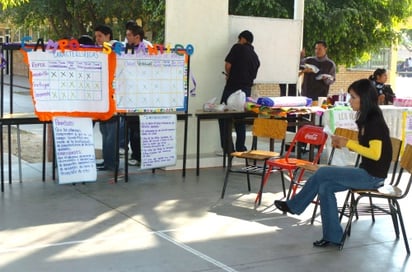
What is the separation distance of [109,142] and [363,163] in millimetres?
3773

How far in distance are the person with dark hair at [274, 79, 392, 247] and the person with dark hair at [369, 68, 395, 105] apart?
14.7ft

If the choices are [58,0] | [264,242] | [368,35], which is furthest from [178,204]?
[58,0]

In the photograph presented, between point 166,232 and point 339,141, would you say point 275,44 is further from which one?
point 166,232

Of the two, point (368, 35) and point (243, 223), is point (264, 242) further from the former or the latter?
point (368, 35)

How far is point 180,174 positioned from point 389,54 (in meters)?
17.7

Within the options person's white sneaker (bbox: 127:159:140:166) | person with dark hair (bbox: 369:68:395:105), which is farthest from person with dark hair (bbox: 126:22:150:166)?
person with dark hair (bbox: 369:68:395:105)

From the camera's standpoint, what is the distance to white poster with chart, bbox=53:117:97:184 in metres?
7.05

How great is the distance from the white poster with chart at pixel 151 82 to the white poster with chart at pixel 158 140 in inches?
5.0

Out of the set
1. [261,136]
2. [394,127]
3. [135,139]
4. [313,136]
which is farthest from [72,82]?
[394,127]

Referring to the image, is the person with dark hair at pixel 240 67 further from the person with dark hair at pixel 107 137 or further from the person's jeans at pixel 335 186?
the person's jeans at pixel 335 186

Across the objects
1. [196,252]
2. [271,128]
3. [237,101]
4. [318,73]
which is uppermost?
[318,73]

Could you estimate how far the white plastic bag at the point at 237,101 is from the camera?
856 centimetres

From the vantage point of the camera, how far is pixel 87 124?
23.8ft

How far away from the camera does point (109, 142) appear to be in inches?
314
